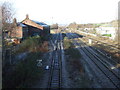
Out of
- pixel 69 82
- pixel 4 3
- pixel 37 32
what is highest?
pixel 4 3

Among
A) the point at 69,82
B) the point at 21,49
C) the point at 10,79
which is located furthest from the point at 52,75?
the point at 21,49

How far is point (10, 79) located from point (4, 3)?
13.9 metres

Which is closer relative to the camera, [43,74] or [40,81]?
[40,81]

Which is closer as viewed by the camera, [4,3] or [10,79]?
[10,79]

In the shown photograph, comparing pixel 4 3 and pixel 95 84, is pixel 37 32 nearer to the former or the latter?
A: pixel 4 3

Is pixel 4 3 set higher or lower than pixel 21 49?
higher

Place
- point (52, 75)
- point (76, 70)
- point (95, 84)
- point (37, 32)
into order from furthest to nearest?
point (37, 32) < point (76, 70) < point (52, 75) < point (95, 84)

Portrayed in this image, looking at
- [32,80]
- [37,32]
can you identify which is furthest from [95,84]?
[37,32]

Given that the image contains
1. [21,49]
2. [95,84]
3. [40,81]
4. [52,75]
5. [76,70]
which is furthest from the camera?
[21,49]

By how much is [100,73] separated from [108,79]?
1.16 metres

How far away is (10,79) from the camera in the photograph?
8953 mm

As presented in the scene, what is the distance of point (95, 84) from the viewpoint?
8781 mm

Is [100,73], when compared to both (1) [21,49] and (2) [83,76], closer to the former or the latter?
(2) [83,76]

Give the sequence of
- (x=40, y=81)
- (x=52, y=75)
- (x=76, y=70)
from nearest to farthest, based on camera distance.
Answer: (x=40, y=81)
(x=52, y=75)
(x=76, y=70)
